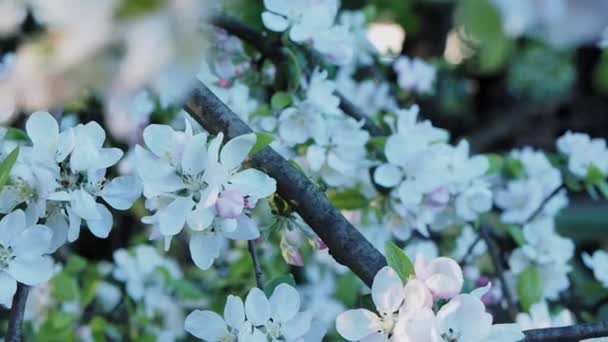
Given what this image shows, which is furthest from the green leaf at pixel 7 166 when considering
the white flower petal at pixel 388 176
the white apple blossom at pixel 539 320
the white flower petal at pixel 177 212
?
the white apple blossom at pixel 539 320

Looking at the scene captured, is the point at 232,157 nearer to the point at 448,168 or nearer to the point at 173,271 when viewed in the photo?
the point at 448,168

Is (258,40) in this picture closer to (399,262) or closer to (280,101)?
(280,101)

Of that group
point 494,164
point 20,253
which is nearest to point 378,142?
A: point 494,164

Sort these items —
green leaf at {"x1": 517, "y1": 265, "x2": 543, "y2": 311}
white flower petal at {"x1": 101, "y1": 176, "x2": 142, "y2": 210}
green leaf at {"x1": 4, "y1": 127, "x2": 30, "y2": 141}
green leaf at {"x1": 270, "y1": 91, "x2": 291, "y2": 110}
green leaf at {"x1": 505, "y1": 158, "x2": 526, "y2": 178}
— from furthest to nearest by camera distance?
green leaf at {"x1": 505, "y1": 158, "x2": 526, "y2": 178} → green leaf at {"x1": 517, "y1": 265, "x2": 543, "y2": 311} → green leaf at {"x1": 270, "y1": 91, "x2": 291, "y2": 110} → green leaf at {"x1": 4, "y1": 127, "x2": 30, "y2": 141} → white flower petal at {"x1": 101, "y1": 176, "x2": 142, "y2": 210}

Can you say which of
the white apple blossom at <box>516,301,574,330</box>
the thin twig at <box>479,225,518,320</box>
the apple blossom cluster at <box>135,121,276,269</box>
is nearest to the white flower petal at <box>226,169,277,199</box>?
the apple blossom cluster at <box>135,121,276,269</box>

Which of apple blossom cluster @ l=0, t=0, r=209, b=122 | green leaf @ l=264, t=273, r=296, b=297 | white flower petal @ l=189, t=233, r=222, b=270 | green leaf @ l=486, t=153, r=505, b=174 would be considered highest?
apple blossom cluster @ l=0, t=0, r=209, b=122

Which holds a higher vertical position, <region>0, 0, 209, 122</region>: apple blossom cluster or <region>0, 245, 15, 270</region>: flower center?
<region>0, 0, 209, 122</region>: apple blossom cluster

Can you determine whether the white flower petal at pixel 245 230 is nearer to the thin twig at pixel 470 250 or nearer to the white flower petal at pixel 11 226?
the white flower petal at pixel 11 226

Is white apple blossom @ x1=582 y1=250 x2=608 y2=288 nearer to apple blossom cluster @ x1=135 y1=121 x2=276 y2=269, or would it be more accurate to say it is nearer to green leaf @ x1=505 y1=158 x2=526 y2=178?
green leaf @ x1=505 y1=158 x2=526 y2=178
